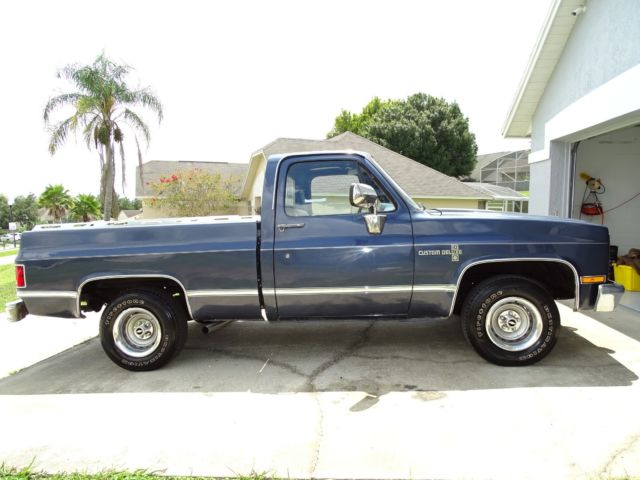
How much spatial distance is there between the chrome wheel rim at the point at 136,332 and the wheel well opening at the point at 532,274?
10.6 feet

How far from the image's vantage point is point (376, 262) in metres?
4.21

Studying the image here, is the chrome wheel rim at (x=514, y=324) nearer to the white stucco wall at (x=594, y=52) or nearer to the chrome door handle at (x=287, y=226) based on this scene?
the chrome door handle at (x=287, y=226)

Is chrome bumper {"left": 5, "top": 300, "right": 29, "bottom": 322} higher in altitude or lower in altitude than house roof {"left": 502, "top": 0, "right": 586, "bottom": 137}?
lower

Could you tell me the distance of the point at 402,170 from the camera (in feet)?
63.3

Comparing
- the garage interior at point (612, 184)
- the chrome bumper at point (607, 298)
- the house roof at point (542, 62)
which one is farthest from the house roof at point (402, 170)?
the chrome bumper at point (607, 298)

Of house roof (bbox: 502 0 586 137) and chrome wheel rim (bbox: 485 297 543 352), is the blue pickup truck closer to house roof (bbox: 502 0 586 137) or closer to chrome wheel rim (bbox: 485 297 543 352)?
chrome wheel rim (bbox: 485 297 543 352)

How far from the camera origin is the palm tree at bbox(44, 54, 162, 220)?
1697 centimetres

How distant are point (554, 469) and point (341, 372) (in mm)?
2059

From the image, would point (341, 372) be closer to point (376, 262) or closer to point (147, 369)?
point (376, 262)

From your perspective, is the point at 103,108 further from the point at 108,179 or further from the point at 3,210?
the point at 3,210

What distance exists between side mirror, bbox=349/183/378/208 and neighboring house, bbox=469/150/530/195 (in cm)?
3391

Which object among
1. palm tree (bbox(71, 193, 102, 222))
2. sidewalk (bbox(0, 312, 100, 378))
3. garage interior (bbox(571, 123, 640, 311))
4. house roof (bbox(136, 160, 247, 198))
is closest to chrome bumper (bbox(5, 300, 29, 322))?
sidewalk (bbox(0, 312, 100, 378))

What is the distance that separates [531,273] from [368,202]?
2015mm

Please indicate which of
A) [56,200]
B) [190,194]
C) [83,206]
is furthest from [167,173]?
[56,200]
